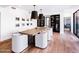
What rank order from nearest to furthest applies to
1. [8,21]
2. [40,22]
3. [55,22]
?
[8,21] < [40,22] < [55,22]

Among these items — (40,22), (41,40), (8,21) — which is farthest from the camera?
(40,22)

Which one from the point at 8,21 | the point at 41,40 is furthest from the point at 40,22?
the point at 41,40

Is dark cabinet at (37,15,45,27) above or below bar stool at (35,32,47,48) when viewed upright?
above

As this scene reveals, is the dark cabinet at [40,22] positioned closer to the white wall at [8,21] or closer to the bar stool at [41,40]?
the white wall at [8,21]

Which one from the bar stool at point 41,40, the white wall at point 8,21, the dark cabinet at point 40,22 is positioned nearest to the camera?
the bar stool at point 41,40

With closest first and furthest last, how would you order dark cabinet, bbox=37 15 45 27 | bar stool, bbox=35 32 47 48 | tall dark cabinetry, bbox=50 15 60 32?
bar stool, bbox=35 32 47 48 < dark cabinet, bbox=37 15 45 27 < tall dark cabinetry, bbox=50 15 60 32

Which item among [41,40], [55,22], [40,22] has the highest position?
[55,22]

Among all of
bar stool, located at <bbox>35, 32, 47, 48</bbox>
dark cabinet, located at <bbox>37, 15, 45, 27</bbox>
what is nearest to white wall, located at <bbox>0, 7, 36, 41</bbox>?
dark cabinet, located at <bbox>37, 15, 45, 27</bbox>

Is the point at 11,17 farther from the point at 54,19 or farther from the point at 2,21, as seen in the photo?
the point at 54,19

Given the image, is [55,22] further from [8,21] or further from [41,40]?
[41,40]

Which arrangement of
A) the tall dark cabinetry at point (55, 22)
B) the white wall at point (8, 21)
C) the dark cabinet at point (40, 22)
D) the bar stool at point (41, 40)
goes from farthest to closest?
the tall dark cabinetry at point (55, 22) < the dark cabinet at point (40, 22) < the white wall at point (8, 21) < the bar stool at point (41, 40)

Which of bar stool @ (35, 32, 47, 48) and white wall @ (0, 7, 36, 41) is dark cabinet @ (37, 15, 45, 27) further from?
bar stool @ (35, 32, 47, 48)

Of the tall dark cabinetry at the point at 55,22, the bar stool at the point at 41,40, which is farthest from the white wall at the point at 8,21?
the tall dark cabinetry at the point at 55,22
